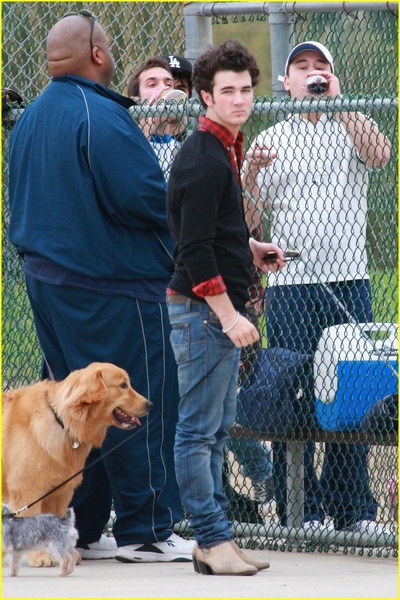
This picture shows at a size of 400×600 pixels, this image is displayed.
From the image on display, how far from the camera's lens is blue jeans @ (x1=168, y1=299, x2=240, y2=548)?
3.94 meters

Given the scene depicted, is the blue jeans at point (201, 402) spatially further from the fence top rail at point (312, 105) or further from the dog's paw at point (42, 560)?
the fence top rail at point (312, 105)

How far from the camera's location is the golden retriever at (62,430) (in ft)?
14.2

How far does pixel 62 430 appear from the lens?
4395 mm

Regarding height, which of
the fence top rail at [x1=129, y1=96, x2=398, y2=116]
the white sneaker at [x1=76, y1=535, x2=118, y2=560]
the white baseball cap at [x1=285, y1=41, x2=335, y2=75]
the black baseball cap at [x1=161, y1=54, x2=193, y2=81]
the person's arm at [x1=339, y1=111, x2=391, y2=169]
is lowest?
the white sneaker at [x1=76, y1=535, x2=118, y2=560]

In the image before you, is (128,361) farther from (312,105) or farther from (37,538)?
(312,105)

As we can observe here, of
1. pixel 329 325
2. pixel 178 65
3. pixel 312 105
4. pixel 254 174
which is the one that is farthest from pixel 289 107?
pixel 178 65

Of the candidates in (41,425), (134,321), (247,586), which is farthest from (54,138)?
(247,586)

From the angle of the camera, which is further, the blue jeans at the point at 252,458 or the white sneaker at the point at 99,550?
the blue jeans at the point at 252,458

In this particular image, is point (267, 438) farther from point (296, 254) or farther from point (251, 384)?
point (296, 254)

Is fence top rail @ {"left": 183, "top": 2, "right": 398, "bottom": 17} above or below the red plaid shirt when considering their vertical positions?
above

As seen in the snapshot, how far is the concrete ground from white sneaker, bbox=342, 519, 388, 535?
0.14 metres

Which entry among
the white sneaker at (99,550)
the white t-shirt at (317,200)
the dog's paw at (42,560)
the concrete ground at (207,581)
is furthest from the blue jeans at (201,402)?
the white t-shirt at (317,200)

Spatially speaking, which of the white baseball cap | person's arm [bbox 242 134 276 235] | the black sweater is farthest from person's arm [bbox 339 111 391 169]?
the black sweater

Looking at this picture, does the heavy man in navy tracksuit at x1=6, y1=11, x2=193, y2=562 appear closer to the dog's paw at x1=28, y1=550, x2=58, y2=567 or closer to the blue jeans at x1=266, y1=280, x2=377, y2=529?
the dog's paw at x1=28, y1=550, x2=58, y2=567
